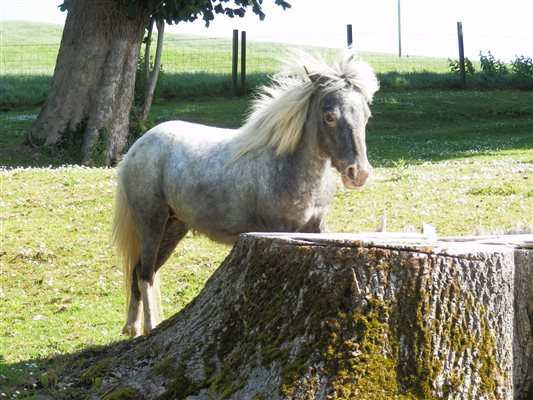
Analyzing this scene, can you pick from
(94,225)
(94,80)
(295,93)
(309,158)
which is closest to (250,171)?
(309,158)

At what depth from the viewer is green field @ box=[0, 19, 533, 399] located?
33.4 feet

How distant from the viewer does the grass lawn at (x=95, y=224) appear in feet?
34.1

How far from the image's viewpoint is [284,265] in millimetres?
5480

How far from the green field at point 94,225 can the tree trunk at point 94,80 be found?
2.27 ft

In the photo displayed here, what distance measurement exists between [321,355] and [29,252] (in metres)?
8.53

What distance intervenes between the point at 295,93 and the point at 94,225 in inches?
248

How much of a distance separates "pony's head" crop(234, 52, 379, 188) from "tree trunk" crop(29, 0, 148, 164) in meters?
12.8

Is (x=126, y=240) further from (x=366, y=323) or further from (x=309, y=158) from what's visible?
(x=366, y=323)

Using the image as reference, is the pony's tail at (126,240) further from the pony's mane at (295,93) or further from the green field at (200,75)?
the green field at (200,75)

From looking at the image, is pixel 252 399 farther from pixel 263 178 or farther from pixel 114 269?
pixel 114 269

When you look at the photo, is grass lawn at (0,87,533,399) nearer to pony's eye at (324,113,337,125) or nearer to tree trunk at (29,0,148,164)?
tree trunk at (29,0,148,164)

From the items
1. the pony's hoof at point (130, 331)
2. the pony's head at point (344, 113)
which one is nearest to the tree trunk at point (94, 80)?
the pony's hoof at point (130, 331)

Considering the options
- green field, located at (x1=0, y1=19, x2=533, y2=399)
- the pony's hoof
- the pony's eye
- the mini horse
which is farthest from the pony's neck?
the pony's hoof

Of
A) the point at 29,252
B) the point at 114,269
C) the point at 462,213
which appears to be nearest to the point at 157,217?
the point at 114,269
